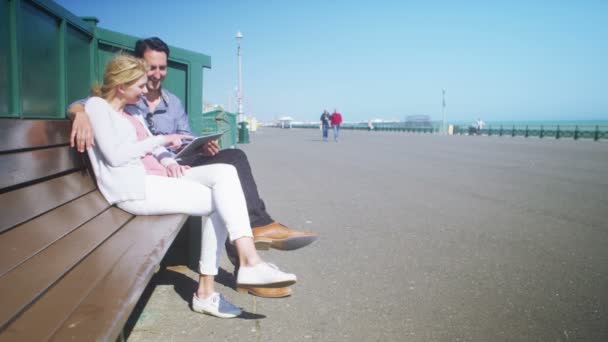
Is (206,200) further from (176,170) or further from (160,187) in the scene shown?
(176,170)

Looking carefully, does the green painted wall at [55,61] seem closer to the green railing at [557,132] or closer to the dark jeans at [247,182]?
the dark jeans at [247,182]

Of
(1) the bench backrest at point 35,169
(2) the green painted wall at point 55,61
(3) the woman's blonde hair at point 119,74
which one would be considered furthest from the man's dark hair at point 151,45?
(1) the bench backrest at point 35,169

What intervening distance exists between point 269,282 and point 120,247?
85 centimetres

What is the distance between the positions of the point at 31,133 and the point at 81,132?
45 cm

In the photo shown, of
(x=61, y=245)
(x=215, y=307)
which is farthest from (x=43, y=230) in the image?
(x=215, y=307)

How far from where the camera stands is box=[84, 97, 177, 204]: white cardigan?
2602 mm

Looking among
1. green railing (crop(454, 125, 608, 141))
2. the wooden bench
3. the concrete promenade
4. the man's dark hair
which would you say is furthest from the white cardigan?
green railing (crop(454, 125, 608, 141))

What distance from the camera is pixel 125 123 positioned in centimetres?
275

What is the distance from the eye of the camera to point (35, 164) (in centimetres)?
216

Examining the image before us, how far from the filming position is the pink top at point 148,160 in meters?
3.13

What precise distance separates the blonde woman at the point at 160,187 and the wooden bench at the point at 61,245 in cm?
11

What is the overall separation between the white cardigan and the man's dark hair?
105 cm

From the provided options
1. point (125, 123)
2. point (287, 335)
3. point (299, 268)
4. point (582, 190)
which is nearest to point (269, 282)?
point (287, 335)

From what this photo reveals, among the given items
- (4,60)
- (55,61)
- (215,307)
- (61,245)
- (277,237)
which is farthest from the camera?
(55,61)
